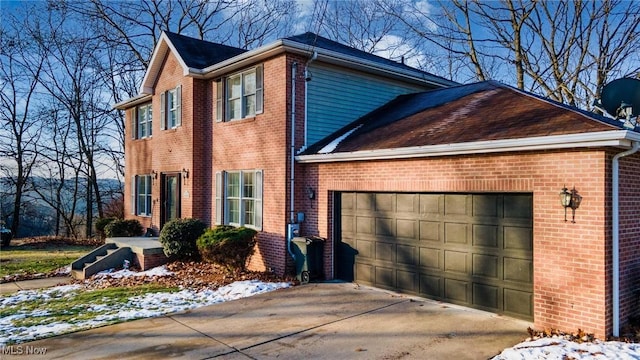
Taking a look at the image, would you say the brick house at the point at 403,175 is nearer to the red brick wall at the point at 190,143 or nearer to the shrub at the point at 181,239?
the red brick wall at the point at 190,143

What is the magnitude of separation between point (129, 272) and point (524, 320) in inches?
401

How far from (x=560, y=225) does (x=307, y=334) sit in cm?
403

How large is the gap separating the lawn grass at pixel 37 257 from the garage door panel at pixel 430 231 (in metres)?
11.5

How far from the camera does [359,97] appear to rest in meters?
12.5

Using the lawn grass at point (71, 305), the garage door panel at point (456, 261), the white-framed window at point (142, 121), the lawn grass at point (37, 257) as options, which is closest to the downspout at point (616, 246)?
the garage door panel at point (456, 261)

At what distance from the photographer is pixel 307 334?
668cm

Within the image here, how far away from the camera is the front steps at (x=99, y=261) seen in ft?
41.3

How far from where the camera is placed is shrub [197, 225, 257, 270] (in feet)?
35.3

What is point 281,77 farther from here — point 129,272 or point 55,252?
point 55,252

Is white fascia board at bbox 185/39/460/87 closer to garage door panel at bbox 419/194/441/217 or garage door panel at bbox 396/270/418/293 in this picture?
garage door panel at bbox 419/194/441/217

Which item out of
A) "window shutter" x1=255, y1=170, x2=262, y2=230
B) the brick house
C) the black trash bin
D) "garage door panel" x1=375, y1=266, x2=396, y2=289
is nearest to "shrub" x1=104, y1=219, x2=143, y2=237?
the brick house

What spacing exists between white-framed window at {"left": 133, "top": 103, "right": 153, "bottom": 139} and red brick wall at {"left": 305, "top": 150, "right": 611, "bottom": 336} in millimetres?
13515

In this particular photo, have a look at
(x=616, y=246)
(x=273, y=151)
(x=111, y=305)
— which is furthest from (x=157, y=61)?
(x=616, y=246)

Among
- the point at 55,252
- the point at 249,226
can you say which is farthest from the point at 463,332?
the point at 55,252
